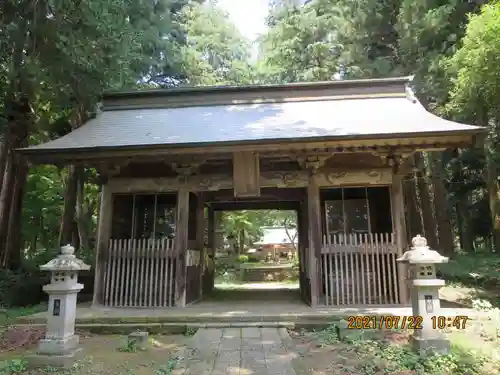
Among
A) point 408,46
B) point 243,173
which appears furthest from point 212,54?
point 243,173

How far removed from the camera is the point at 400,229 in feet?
23.3

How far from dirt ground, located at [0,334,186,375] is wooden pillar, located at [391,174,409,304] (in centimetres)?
413

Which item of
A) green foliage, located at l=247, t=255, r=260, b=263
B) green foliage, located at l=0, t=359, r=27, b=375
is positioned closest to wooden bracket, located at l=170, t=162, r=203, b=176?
green foliage, located at l=0, t=359, r=27, b=375

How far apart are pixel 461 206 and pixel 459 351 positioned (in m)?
15.8

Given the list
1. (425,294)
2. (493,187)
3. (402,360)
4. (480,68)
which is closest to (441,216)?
(493,187)

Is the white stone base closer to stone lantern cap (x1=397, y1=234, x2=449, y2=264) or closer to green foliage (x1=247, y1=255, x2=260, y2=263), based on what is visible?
stone lantern cap (x1=397, y1=234, x2=449, y2=264)

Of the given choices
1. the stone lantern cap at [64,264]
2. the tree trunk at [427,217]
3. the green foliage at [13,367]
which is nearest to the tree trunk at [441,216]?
the tree trunk at [427,217]

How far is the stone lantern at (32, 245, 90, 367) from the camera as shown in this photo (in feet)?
14.4

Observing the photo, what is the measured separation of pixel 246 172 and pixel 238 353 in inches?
138

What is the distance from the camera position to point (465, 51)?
7504mm

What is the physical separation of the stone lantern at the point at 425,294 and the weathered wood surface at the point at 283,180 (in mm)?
2650

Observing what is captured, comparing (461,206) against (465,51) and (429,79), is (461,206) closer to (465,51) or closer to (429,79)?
(429,79)
